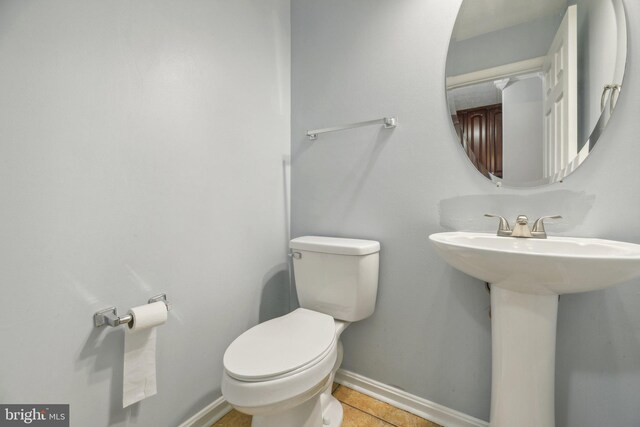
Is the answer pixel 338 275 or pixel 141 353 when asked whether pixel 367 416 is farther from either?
pixel 141 353

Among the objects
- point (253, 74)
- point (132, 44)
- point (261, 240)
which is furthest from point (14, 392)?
point (253, 74)

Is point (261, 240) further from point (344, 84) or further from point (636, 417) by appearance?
point (636, 417)

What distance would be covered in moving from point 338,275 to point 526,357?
723 mm

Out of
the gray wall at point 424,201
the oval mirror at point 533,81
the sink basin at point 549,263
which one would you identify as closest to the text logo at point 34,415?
the gray wall at point 424,201

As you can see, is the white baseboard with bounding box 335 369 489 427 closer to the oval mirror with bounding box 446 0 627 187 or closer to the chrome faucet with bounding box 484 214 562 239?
the chrome faucet with bounding box 484 214 562 239

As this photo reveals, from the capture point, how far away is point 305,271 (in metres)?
1.42

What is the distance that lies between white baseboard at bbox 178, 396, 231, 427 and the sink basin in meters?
1.18

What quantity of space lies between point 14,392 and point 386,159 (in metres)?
1.48

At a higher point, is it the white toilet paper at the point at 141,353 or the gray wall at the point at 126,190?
the gray wall at the point at 126,190

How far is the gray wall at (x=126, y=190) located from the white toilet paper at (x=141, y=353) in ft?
0.23

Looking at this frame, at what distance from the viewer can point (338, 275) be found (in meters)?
1.32

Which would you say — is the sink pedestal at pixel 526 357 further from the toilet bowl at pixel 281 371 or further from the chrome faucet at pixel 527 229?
the toilet bowl at pixel 281 371

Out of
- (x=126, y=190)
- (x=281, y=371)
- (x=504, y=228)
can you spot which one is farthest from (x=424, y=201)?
(x=126, y=190)

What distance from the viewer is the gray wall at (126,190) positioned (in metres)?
0.77
